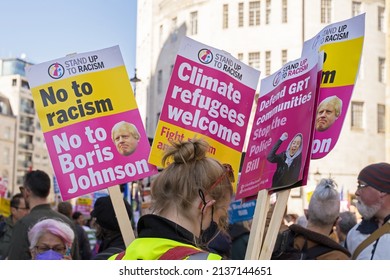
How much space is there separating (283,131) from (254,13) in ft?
115

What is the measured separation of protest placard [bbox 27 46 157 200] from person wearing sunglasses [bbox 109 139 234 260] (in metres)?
1.63

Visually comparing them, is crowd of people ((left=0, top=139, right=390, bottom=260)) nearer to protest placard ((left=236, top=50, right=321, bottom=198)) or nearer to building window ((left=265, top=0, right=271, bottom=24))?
protest placard ((left=236, top=50, right=321, bottom=198))

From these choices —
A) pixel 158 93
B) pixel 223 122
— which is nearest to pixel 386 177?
pixel 223 122

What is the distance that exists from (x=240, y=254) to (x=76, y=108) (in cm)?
260

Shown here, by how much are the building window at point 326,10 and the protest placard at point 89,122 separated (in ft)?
111

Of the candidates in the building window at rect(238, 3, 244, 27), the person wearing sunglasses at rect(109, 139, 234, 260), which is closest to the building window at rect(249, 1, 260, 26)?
the building window at rect(238, 3, 244, 27)

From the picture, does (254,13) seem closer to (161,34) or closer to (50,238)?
(161,34)

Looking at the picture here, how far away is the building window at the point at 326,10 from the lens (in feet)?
122

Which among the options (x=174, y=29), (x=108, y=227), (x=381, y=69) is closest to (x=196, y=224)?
(x=108, y=227)

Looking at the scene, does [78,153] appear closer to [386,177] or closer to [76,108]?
[76,108]

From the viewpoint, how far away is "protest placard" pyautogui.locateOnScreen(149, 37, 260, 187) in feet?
15.9

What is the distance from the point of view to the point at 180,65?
483cm
